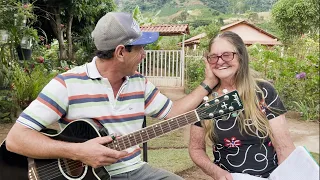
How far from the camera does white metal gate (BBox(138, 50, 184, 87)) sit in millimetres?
6926

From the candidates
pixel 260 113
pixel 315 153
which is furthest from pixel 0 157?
pixel 315 153

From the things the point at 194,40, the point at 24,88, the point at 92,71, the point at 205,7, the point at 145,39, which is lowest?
the point at 24,88

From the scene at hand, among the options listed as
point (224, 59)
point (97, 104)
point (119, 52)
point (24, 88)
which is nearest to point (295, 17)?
point (224, 59)

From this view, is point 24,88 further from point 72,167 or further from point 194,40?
point 194,40

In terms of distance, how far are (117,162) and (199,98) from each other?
1.48 feet

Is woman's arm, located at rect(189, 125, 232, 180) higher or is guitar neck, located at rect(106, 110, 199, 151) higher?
guitar neck, located at rect(106, 110, 199, 151)

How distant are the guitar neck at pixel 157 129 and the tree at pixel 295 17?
1.04m

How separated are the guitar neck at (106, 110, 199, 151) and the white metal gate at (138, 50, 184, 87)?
16.7 ft

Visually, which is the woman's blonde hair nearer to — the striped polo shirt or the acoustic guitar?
the acoustic guitar

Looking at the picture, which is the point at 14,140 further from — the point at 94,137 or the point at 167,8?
the point at 167,8

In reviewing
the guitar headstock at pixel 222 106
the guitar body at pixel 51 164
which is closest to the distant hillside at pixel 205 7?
the guitar headstock at pixel 222 106

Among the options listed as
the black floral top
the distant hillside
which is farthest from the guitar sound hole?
the distant hillside

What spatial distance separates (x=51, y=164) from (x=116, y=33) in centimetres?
59

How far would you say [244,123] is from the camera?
1640mm
